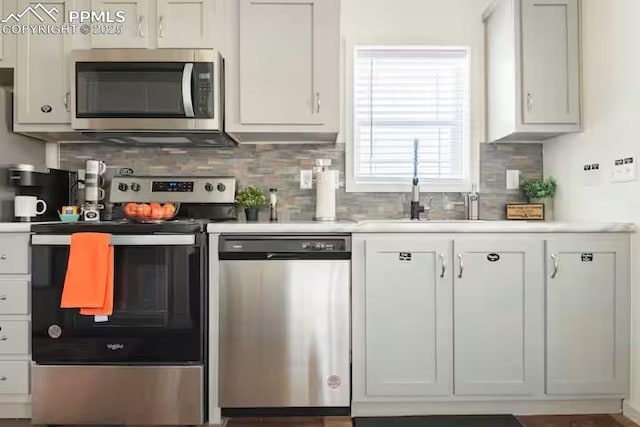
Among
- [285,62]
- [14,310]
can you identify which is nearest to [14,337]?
[14,310]

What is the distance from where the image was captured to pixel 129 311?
2.12 m

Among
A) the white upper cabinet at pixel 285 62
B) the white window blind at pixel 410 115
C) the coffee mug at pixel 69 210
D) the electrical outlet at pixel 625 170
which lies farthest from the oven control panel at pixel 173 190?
the electrical outlet at pixel 625 170

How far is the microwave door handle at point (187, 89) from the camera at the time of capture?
2379mm

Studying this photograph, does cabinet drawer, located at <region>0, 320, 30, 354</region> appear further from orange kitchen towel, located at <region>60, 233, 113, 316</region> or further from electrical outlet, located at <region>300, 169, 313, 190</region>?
electrical outlet, located at <region>300, 169, 313, 190</region>

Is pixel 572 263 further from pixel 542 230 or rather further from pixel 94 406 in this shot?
pixel 94 406

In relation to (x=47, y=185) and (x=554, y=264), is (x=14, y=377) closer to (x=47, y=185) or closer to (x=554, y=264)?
(x=47, y=185)

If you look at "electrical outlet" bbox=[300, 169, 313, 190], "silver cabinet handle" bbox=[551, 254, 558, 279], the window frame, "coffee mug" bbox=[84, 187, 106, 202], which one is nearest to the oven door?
"coffee mug" bbox=[84, 187, 106, 202]

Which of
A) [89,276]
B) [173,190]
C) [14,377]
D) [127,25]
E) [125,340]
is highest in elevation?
[127,25]

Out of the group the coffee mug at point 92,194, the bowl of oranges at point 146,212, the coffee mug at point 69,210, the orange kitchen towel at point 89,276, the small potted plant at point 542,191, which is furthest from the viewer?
the small potted plant at point 542,191

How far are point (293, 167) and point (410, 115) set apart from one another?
0.83m

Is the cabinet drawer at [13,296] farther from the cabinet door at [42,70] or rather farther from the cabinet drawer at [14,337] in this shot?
the cabinet door at [42,70]

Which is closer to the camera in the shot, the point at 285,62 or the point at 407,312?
the point at 407,312

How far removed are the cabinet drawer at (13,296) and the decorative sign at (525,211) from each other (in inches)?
105

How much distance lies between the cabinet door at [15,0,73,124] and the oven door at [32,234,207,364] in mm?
779
